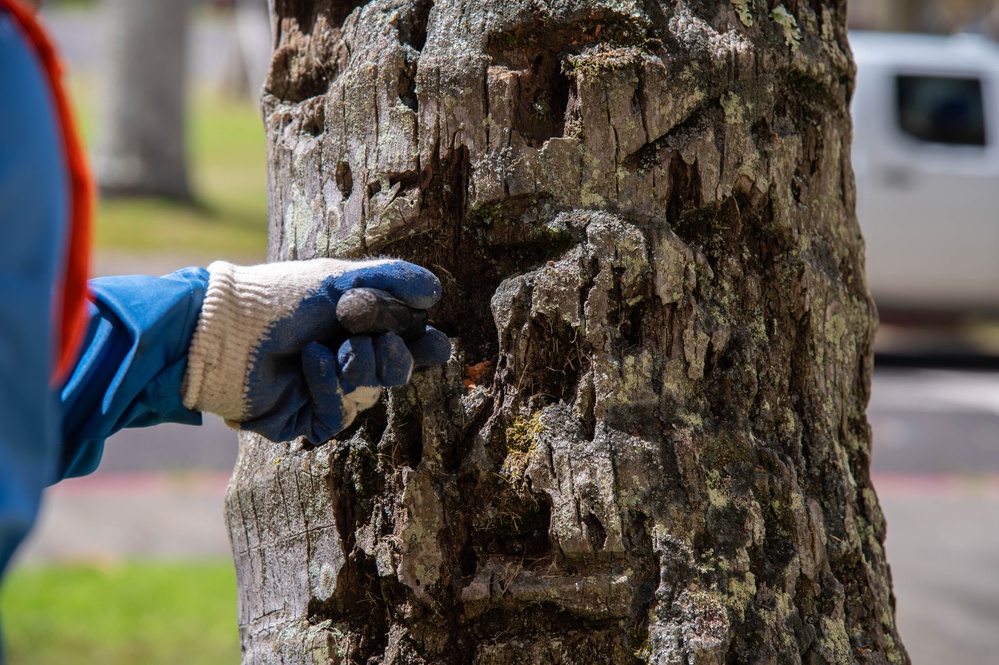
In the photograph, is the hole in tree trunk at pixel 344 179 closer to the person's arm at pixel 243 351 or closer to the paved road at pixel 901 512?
the person's arm at pixel 243 351

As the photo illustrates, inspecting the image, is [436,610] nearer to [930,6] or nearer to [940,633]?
[940,633]

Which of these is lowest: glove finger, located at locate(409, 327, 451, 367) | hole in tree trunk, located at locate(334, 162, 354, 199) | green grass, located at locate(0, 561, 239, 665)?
green grass, located at locate(0, 561, 239, 665)

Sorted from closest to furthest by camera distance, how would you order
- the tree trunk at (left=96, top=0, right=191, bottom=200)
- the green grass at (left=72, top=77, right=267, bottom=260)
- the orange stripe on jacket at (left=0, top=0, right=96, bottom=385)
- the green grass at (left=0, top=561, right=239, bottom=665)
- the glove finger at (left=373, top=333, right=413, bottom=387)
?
the orange stripe on jacket at (left=0, top=0, right=96, bottom=385), the glove finger at (left=373, top=333, right=413, bottom=387), the green grass at (left=0, top=561, right=239, bottom=665), the green grass at (left=72, top=77, right=267, bottom=260), the tree trunk at (left=96, top=0, right=191, bottom=200)

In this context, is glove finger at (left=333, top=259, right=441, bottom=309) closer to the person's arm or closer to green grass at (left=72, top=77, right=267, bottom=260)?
the person's arm

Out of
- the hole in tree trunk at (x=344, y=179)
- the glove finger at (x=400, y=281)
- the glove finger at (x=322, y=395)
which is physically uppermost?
the hole in tree trunk at (x=344, y=179)

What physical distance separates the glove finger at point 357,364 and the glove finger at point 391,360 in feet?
0.03

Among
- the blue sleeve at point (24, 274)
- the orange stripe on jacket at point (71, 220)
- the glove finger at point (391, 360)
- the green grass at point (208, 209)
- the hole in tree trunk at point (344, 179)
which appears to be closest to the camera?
the blue sleeve at point (24, 274)

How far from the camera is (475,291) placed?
170cm

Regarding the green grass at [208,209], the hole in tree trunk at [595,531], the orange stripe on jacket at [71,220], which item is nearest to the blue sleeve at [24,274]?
the orange stripe on jacket at [71,220]

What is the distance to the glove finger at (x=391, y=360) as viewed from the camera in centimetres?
148

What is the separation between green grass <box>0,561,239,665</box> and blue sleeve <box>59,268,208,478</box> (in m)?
2.06

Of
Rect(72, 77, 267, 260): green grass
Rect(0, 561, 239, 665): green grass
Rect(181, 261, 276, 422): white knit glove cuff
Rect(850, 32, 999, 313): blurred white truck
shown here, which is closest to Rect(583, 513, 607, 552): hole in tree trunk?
Rect(181, 261, 276, 422): white knit glove cuff

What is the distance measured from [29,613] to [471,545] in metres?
2.60

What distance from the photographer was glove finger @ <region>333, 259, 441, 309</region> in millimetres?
1526
